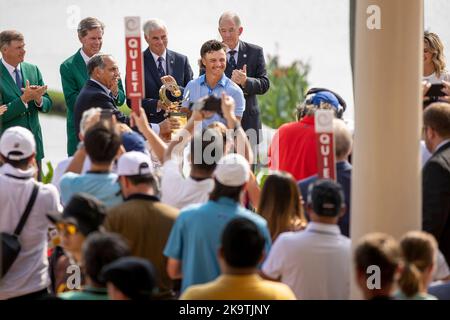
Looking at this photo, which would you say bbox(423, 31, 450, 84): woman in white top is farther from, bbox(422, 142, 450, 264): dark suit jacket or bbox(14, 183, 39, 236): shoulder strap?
bbox(14, 183, 39, 236): shoulder strap

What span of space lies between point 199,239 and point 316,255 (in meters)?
0.60

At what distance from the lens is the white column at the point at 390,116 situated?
6.57 meters

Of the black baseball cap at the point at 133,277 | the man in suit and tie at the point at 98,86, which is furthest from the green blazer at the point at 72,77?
the black baseball cap at the point at 133,277

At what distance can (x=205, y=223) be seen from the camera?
20.0 ft

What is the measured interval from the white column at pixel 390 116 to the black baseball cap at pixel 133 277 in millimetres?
1819

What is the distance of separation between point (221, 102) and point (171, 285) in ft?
5.33

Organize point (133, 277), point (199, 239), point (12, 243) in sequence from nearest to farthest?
1. point (133, 277)
2. point (199, 239)
3. point (12, 243)

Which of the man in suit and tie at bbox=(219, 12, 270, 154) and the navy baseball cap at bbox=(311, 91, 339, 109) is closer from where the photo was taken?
the navy baseball cap at bbox=(311, 91, 339, 109)

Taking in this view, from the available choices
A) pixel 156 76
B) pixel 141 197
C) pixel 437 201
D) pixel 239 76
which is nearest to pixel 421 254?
pixel 437 201

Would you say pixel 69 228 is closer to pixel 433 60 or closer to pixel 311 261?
pixel 311 261

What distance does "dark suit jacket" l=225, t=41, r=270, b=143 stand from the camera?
34.1 ft

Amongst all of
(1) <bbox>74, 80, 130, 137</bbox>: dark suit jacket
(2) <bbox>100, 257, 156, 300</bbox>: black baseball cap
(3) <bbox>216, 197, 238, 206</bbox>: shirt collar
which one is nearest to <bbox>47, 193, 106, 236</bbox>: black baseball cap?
(3) <bbox>216, 197, 238, 206</bbox>: shirt collar

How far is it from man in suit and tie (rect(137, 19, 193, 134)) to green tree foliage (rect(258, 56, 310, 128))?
25.4ft
